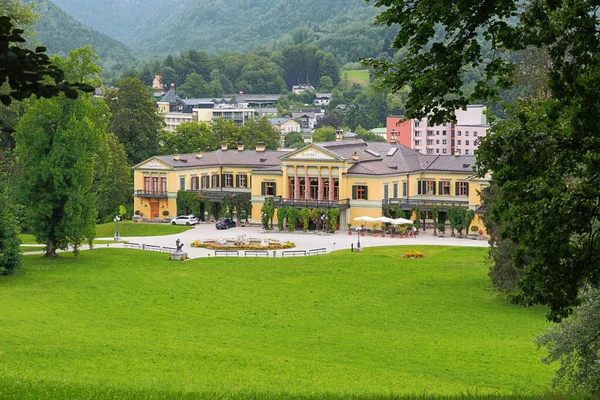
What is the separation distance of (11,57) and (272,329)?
1008 inches

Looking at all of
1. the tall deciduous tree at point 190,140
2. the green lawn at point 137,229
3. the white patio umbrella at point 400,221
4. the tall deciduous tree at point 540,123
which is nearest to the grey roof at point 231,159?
the green lawn at point 137,229

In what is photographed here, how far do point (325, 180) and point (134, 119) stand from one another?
73.5 feet

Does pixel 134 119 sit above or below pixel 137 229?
above

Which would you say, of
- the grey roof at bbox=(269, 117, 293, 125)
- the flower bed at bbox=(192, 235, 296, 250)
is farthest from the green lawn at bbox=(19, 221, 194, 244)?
the grey roof at bbox=(269, 117, 293, 125)

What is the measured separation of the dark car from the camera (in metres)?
67.1

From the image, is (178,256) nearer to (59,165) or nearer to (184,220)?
(59,165)

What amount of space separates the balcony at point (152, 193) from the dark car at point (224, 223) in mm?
Result: 5645

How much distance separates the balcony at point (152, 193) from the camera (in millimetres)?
71938

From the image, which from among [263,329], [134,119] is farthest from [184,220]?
[263,329]

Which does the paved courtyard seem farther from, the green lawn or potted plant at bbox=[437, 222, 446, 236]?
the green lawn

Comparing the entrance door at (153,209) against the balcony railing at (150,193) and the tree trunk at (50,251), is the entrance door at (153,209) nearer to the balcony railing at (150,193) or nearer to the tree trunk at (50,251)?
the balcony railing at (150,193)

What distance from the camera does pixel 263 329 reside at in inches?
1348

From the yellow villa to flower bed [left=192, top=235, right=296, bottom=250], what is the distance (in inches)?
367

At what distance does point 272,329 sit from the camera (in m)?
34.3
